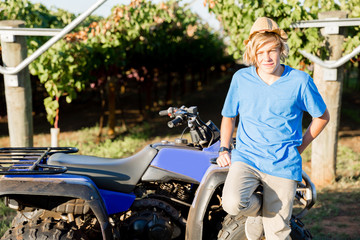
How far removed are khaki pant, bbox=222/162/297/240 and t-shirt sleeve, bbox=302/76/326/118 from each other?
1.39ft

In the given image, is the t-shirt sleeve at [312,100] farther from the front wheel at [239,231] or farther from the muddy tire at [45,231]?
the muddy tire at [45,231]

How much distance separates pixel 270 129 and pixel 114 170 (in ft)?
3.65

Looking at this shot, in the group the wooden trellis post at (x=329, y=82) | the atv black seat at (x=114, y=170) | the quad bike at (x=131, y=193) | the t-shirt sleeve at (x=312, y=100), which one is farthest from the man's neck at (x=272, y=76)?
the wooden trellis post at (x=329, y=82)

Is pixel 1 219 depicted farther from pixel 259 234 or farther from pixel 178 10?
pixel 178 10

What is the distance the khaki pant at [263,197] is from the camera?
240 cm

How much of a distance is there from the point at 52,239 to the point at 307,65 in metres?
4.64

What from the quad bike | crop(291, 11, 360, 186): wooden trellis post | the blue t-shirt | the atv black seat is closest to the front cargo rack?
the quad bike

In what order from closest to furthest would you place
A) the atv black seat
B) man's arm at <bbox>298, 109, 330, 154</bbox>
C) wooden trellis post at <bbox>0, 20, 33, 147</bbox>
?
man's arm at <bbox>298, 109, 330, 154</bbox>
the atv black seat
wooden trellis post at <bbox>0, 20, 33, 147</bbox>

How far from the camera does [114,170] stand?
113 inches

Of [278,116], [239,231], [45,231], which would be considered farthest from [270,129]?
[45,231]

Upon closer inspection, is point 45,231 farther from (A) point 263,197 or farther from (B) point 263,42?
(B) point 263,42

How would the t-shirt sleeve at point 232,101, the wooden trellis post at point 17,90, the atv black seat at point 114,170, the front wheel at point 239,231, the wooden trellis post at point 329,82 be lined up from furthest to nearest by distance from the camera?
the wooden trellis post at point 329,82, the wooden trellis post at point 17,90, the atv black seat at point 114,170, the front wheel at point 239,231, the t-shirt sleeve at point 232,101

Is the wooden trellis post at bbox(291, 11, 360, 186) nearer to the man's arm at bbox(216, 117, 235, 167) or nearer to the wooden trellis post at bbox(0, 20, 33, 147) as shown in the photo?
the man's arm at bbox(216, 117, 235, 167)

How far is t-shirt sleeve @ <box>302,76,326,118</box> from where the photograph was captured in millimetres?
2314
